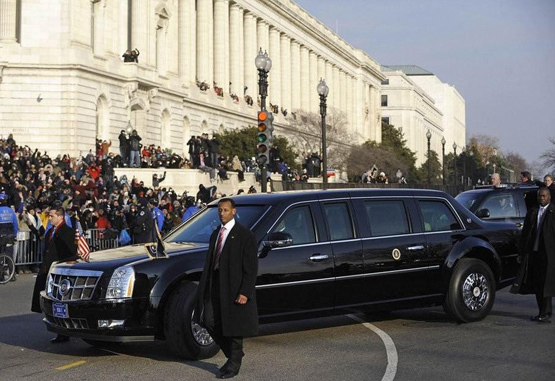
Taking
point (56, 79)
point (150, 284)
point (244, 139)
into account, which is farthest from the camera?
point (244, 139)

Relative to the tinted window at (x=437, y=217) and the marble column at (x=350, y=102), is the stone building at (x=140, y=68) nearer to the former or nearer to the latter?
the marble column at (x=350, y=102)

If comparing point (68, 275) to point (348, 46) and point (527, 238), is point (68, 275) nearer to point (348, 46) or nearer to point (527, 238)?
point (527, 238)

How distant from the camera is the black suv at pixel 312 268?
10.4 meters

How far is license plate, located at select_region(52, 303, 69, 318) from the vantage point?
10.6 m

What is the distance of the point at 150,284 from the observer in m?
10.4

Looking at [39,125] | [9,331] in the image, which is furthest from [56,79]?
[9,331]

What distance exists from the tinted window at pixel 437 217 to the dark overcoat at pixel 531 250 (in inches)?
37.2

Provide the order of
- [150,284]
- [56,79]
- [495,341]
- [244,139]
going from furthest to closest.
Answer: [244,139] < [56,79] < [495,341] < [150,284]

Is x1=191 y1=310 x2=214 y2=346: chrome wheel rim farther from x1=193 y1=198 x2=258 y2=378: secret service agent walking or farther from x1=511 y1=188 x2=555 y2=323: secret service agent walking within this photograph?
x1=511 y1=188 x2=555 y2=323: secret service agent walking

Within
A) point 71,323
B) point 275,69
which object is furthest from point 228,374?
point 275,69

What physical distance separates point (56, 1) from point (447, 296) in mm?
36850

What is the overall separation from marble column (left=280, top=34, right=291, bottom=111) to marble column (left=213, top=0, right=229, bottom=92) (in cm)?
1525

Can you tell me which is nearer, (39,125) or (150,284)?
(150,284)

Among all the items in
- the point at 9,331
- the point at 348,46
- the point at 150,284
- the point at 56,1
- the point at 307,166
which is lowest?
the point at 9,331
